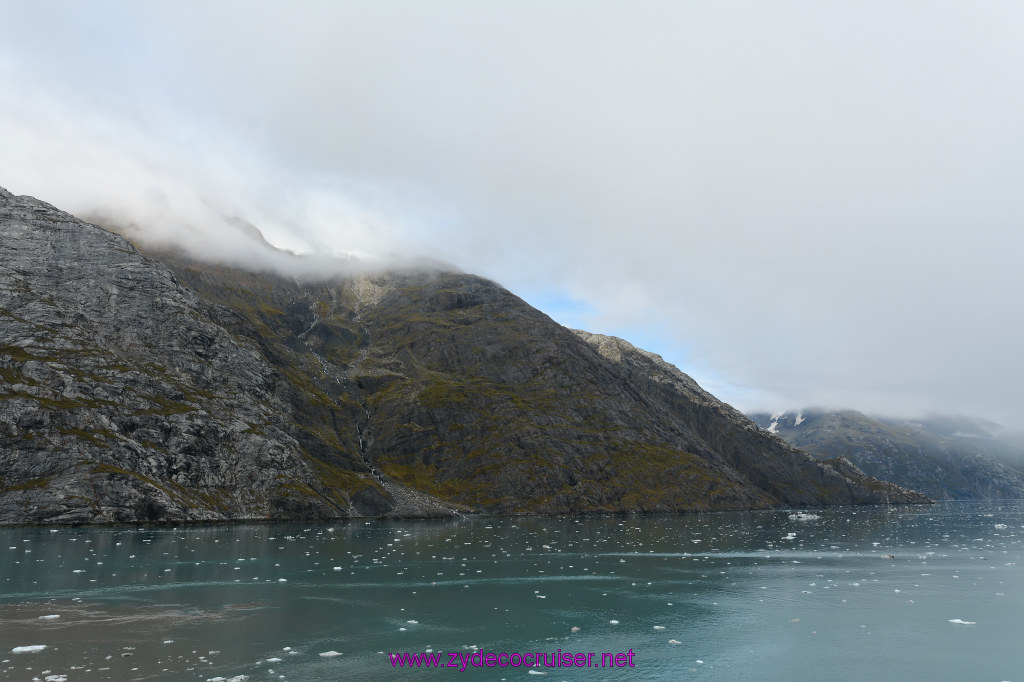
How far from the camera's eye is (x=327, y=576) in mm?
58094

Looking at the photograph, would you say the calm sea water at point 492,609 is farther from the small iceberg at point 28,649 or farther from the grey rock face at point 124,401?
the grey rock face at point 124,401

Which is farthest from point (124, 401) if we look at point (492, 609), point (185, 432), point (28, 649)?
point (492, 609)

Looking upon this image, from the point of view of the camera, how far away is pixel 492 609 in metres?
44.3

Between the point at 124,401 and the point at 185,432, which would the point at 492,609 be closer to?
the point at 185,432

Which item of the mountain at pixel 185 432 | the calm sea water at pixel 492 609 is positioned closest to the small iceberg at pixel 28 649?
the calm sea water at pixel 492 609

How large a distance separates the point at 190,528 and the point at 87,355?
170 ft

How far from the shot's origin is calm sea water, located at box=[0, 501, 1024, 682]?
101 ft

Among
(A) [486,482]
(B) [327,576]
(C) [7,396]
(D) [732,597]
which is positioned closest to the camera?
(D) [732,597]

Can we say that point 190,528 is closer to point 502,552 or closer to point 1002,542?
point 502,552

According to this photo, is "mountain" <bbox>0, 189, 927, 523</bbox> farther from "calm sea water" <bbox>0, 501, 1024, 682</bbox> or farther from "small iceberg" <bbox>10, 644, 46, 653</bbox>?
"small iceberg" <bbox>10, 644, 46, 653</bbox>

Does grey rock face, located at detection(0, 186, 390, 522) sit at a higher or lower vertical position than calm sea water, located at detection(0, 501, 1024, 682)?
higher

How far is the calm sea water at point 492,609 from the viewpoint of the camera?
30672 millimetres

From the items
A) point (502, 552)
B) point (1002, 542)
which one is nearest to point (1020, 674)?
point (502, 552)

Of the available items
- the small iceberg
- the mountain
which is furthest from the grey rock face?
the small iceberg
